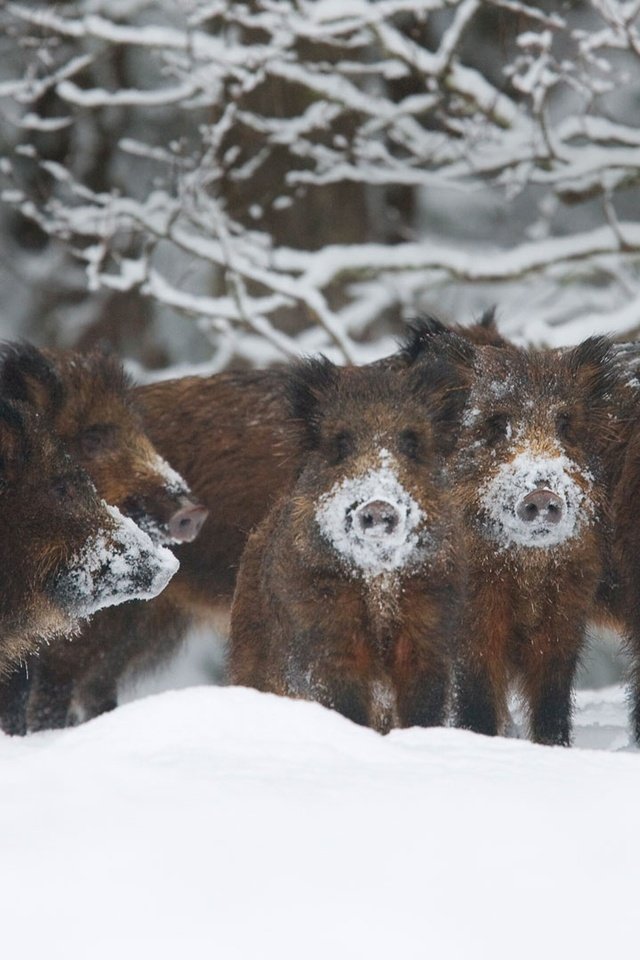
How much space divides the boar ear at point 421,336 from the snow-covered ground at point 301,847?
2.34m

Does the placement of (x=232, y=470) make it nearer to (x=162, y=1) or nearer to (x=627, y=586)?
(x=627, y=586)

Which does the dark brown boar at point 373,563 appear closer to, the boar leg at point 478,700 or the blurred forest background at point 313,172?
the boar leg at point 478,700

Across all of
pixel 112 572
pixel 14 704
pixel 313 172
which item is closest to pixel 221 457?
pixel 14 704

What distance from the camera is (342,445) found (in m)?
5.89

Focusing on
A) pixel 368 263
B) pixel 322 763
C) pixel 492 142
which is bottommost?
pixel 322 763

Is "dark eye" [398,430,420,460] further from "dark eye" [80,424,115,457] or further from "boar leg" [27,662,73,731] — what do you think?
"boar leg" [27,662,73,731]

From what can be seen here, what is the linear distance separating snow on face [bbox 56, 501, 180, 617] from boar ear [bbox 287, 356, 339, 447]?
670 mm

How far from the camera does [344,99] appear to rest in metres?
12.4

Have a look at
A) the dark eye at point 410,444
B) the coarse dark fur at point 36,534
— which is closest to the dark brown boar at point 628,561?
the dark eye at point 410,444

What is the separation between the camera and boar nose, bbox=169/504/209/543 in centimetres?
712

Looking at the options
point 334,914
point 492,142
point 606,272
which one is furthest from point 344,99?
point 334,914

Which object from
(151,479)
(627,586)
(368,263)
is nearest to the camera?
(627,586)

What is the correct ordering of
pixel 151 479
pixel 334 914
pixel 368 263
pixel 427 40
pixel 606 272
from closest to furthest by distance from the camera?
pixel 334 914 < pixel 151 479 < pixel 368 263 < pixel 606 272 < pixel 427 40

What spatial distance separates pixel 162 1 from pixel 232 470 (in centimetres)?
936
